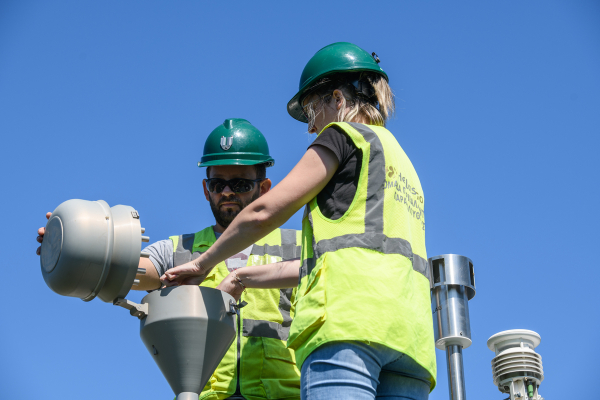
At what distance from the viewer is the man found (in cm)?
441

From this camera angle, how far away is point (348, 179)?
129 inches

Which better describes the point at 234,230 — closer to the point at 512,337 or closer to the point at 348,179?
the point at 348,179

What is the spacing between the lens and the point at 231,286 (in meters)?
4.27

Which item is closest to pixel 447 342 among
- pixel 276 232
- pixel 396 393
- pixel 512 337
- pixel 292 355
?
pixel 512 337

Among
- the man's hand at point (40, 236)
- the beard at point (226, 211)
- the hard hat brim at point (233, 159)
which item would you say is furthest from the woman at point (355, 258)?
the hard hat brim at point (233, 159)

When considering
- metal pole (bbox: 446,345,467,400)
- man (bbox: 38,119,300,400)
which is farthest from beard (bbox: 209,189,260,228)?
metal pole (bbox: 446,345,467,400)

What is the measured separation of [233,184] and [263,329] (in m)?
1.32

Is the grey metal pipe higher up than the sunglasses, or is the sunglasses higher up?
the sunglasses

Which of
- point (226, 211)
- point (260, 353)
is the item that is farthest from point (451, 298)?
point (226, 211)

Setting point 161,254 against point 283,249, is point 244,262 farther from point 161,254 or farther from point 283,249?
point 161,254

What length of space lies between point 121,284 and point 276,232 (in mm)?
1759

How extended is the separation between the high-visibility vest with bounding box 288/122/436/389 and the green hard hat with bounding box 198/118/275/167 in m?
2.22

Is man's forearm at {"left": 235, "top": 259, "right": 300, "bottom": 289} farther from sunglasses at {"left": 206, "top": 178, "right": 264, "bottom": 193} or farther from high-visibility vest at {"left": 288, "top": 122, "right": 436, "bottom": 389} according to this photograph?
sunglasses at {"left": 206, "top": 178, "right": 264, "bottom": 193}

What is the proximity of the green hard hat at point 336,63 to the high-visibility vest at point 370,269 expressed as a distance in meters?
0.53
